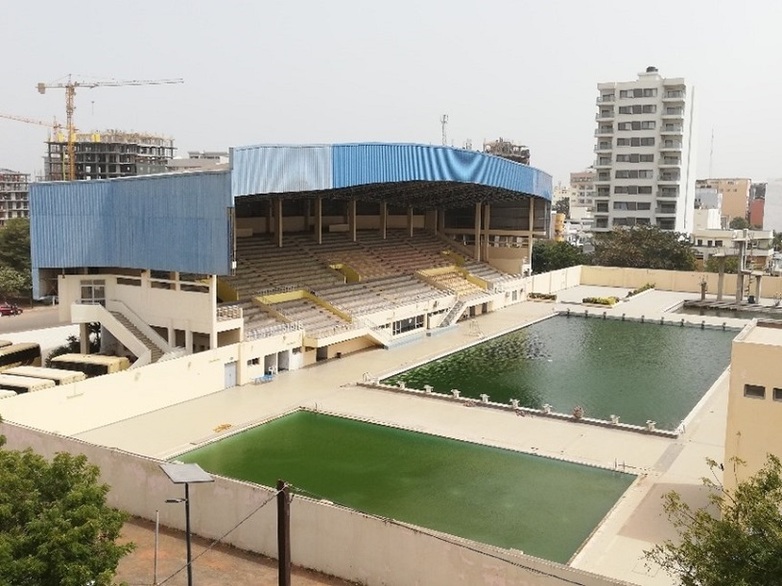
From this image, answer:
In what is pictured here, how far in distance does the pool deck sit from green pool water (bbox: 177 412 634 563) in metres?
0.51

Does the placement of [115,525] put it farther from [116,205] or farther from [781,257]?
[781,257]

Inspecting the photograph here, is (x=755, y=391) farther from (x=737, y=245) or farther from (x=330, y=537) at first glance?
(x=737, y=245)

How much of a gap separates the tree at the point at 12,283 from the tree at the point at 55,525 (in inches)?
1564

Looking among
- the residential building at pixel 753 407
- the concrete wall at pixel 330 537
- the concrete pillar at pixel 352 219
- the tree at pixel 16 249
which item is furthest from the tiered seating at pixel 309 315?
the tree at pixel 16 249

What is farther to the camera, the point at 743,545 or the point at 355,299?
the point at 355,299

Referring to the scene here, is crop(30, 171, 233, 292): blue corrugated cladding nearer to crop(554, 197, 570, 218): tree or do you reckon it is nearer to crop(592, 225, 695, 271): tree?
crop(592, 225, 695, 271): tree

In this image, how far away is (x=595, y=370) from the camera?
97.8ft

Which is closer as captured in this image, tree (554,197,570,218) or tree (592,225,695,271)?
tree (592,225,695,271)

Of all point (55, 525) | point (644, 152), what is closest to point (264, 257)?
point (55, 525)

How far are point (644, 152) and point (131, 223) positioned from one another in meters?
58.4

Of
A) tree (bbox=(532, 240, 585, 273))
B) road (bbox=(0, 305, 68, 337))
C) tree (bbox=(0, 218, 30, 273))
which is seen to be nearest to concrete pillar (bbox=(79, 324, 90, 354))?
road (bbox=(0, 305, 68, 337))

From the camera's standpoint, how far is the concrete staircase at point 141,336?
2597 centimetres

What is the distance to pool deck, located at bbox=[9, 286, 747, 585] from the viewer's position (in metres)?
14.8

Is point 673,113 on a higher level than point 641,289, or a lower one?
higher
